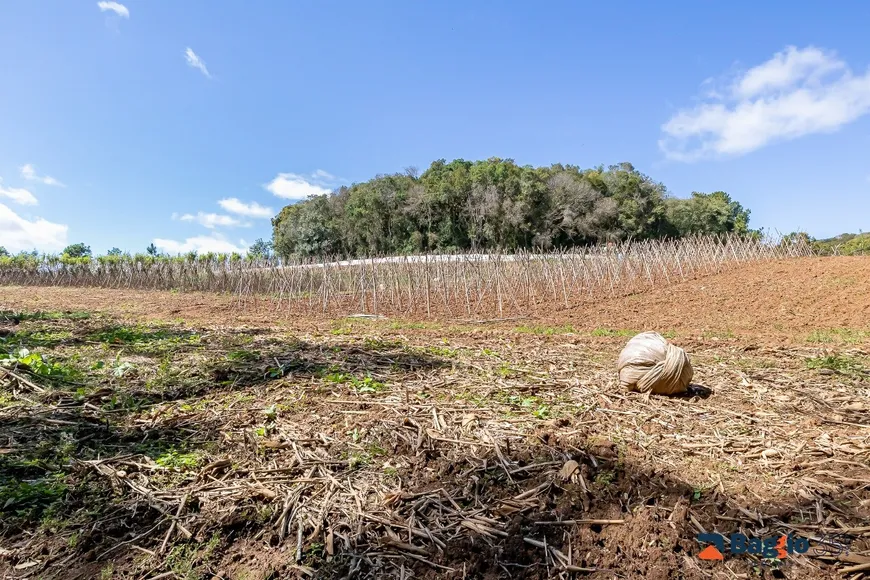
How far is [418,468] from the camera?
2.47 metres

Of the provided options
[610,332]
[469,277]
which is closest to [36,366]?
[610,332]

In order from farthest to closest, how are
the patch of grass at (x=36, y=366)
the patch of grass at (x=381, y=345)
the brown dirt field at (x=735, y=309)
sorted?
1. the brown dirt field at (x=735, y=309)
2. the patch of grass at (x=381, y=345)
3. the patch of grass at (x=36, y=366)

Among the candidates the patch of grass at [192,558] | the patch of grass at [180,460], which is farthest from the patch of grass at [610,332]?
the patch of grass at [192,558]

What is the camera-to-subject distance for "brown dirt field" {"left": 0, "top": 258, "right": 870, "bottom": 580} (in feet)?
6.13

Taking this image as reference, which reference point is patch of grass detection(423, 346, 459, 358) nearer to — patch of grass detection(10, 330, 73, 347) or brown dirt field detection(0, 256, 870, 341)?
brown dirt field detection(0, 256, 870, 341)

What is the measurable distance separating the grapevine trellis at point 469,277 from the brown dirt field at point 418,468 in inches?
325

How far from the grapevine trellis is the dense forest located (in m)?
14.2

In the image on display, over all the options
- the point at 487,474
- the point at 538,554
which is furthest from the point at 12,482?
the point at 538,554

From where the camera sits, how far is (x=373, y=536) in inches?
78.2

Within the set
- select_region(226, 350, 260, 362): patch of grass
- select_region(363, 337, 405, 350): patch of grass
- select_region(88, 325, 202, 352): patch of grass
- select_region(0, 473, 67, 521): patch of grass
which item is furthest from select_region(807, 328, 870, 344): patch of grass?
select_region(88, 325, 202, 352): patch of grass

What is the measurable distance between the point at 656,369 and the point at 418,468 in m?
2.17

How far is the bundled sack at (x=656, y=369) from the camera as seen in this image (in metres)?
3.54

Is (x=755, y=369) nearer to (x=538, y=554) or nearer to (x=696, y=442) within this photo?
(x=696, y=442)

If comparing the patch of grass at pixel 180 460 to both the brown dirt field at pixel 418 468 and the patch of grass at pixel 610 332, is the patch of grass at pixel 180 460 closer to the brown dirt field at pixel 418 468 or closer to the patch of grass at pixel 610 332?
the brown dirt field at pixel 418 468
